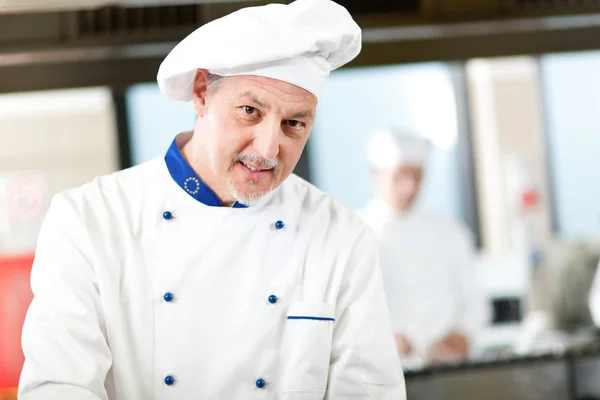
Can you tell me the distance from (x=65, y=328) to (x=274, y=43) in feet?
2.20

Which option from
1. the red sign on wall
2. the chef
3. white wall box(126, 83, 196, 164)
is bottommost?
the red sign on wall

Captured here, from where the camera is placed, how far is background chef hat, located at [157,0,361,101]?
60.2 inches

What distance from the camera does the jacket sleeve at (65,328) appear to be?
1.53 m

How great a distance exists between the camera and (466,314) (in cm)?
402

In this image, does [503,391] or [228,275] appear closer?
[228,275]

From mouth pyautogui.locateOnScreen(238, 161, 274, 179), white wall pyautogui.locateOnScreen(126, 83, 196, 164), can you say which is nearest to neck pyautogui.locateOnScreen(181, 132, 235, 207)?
mouth pyautogui.locateOnScreen(238, 161, 274, 179)

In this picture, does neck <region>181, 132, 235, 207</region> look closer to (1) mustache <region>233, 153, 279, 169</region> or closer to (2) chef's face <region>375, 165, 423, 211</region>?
(1) mustache <region>233, 153, 279, 169</region>

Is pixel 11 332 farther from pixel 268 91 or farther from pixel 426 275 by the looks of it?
pixel 268 91

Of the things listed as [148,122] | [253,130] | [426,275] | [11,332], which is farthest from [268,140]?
[426,275]

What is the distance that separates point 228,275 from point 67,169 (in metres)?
2.32

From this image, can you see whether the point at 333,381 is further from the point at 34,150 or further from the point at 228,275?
the point at 34,150

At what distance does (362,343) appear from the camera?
1684 mm

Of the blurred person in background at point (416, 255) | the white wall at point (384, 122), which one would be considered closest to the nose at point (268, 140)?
the blurred person in background at point (416, 255)

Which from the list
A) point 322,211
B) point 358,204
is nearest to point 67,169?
point 358,204
